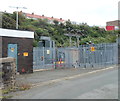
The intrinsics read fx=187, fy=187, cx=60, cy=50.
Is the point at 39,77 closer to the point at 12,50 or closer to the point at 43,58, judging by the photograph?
the point at 12,50

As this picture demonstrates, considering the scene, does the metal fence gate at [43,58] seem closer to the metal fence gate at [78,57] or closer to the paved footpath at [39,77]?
the metal fence gate at [78,57]

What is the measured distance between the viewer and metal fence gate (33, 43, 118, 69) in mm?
15969

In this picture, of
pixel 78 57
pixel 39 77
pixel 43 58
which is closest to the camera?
pixel 39 77

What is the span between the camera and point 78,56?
16766 millimetres

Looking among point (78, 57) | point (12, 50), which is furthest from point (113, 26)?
point (12, 50)

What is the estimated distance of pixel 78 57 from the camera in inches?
659

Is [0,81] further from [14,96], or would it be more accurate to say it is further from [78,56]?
[78,56]

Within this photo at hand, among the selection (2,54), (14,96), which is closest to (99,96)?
(14,96)

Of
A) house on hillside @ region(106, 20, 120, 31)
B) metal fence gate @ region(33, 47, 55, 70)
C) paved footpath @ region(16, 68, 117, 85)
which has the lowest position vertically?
paved footpath @ region(16, 68, 117, 85)

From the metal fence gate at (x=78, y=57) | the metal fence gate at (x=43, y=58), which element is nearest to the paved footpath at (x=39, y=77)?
the metal fence gate at (x=43, y=58)

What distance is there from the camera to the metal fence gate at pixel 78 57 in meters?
16.0

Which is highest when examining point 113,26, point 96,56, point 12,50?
point 113,26

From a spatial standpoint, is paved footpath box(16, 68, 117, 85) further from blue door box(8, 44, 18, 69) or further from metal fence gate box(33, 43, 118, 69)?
metal fence gate box(33, 43, 118, 69)

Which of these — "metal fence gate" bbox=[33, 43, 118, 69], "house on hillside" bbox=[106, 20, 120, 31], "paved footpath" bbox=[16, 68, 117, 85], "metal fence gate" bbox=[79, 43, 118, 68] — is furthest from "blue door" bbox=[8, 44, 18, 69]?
"house on hillside" bbox=[106, 20, 120, 31]
